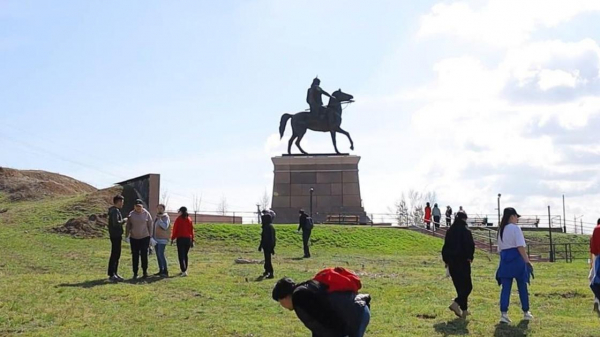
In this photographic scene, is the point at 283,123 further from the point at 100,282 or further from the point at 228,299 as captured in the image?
the point at 228,299

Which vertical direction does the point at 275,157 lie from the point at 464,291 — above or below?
above

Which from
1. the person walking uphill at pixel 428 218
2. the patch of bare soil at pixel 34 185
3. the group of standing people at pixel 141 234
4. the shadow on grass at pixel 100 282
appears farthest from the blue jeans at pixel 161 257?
the patch of bare soil at pixel 34 185

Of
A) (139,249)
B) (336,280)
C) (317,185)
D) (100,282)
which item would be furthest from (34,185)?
(336,280)

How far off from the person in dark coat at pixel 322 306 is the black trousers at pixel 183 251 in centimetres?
1021

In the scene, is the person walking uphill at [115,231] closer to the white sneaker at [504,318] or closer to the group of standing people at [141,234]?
the group of standing people at [141,234]

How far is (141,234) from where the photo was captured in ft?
47.4

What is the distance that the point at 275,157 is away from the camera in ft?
125

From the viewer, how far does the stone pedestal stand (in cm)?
3753

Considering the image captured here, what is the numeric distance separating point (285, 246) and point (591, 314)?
16.9 m

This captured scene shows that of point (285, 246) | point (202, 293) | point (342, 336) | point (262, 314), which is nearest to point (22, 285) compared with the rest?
point (202, 293)

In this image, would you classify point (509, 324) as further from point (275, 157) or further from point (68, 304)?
point (275, 157)

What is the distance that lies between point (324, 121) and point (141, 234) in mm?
24132

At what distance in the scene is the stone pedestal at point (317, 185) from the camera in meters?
37.5

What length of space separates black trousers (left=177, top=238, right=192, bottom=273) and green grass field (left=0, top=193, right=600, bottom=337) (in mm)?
440
